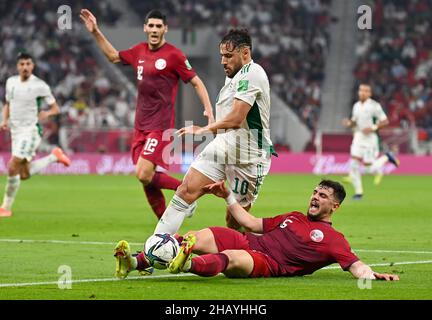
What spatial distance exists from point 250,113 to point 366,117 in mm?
14939

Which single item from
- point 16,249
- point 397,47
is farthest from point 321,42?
point 16,249

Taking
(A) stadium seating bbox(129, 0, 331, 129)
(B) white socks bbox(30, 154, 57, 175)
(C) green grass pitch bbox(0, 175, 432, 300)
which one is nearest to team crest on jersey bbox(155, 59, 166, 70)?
(C) green grass pitch bbox(0, 175, 432, 300)

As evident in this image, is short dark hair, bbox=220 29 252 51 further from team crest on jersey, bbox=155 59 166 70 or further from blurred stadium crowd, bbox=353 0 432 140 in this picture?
blurred stadium crowd, bbox=353 0 432 140

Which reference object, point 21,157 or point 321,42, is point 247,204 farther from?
point 321,42

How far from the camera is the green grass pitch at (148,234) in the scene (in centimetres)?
911

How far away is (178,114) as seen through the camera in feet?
148

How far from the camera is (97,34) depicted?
1413 cm

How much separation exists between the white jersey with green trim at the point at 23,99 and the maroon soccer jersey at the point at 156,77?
388cm

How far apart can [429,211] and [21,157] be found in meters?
7.54

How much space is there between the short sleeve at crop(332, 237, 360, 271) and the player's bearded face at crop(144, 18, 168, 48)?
584 cm

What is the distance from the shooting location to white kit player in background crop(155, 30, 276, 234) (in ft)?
35.6

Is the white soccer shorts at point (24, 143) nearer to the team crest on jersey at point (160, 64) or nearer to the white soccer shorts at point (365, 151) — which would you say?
the team crest on jersey at point (160, 64)

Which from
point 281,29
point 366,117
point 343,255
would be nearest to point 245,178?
point 343,255

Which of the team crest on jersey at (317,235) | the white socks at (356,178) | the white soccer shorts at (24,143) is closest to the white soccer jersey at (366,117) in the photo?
the white socks at (356,178)
